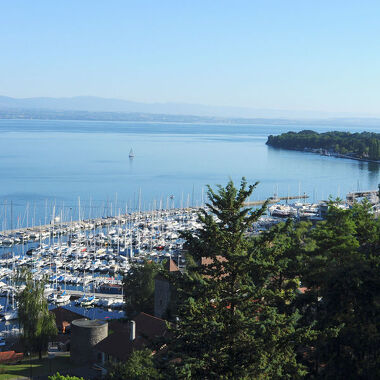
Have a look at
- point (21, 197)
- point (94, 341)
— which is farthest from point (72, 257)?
point (21, 197)

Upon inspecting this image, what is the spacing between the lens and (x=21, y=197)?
53656 mm

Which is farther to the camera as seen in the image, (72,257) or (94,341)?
(72,257)

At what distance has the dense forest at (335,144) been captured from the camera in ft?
302

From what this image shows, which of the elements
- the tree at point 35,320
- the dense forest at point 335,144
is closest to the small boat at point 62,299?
the tree at point 35,320

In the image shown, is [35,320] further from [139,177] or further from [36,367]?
[139,177]

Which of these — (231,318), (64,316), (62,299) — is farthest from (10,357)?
(231,318)

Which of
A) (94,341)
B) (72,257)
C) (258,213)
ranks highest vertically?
(258,213)

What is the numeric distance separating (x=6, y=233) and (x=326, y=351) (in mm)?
31867

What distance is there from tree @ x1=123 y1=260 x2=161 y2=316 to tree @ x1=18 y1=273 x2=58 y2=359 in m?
2.61

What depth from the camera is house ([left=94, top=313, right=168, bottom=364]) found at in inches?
519

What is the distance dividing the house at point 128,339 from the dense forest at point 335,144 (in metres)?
80.5

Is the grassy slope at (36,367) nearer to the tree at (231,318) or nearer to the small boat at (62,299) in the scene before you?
the tree at (231,318)

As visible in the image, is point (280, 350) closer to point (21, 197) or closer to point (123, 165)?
point (21, 197)

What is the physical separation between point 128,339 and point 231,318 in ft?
22.6
